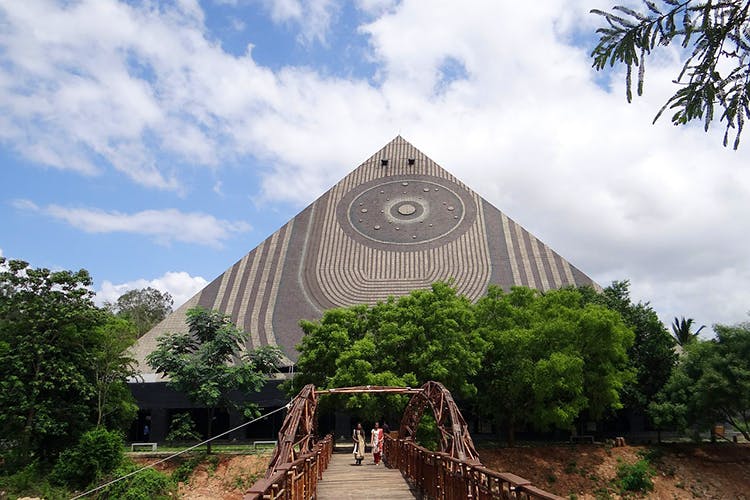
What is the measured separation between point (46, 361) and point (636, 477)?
23.9 meters

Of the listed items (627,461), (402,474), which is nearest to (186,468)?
(402,474)

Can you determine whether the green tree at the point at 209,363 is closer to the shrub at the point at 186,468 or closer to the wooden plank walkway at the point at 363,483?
the shrub at the point at 186,468

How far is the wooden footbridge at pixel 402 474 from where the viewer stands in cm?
660

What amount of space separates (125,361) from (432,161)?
1020 inches

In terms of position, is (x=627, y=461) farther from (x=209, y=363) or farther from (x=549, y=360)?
(x=209, y=363)

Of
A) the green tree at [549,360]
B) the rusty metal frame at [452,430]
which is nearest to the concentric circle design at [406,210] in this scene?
the green tree at [549,360]

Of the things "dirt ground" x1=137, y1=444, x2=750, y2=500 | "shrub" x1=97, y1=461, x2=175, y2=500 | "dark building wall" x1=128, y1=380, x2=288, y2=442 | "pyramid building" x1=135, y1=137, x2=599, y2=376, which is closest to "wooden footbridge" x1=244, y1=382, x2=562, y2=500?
"shrub" x1=97, y1=461, x2=175, y2=500

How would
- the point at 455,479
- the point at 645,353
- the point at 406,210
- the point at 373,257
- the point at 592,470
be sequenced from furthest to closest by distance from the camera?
the point at 406,210 → the point at 373,257 → the point at 645,353 → the point at 592,470 → the point at 455,479

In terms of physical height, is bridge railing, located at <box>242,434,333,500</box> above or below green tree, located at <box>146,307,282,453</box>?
below

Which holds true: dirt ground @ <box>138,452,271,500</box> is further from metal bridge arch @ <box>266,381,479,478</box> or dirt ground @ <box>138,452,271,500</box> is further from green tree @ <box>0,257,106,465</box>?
metal bridge arch @ <box>266,381,479,478</box>

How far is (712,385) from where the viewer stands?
80.9ft

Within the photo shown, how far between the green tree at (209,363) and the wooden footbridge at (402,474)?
9.80 m

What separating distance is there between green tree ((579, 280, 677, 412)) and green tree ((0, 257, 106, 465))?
78.8ft

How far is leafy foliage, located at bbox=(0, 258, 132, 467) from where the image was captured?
21.2 meters
